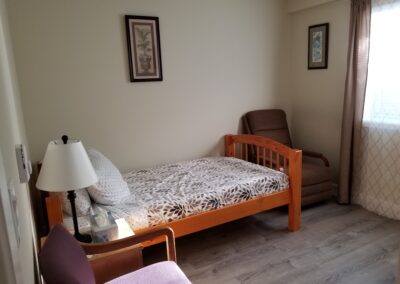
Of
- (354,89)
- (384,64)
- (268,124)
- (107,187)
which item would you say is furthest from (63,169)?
(384,64)

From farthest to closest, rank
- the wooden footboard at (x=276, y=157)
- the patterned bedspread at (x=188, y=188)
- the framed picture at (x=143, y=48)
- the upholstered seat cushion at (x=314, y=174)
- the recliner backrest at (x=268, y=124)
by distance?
the recliner backrest at (x=268, y=124) → the upholstered seat cushion at (x=314, y=174) → the framed picture at (x=143, y=48) → the wooden footboard at (x=276, y=157) → the patterned bedspread at (x=188, y=188)

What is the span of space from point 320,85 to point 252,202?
180 cm

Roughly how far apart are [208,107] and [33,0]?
1866 millimetres

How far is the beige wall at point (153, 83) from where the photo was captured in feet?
8.27

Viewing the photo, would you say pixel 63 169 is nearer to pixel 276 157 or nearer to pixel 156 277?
pixel 156 277

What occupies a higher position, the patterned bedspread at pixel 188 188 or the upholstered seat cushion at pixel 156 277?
the patterned bedspread at pixel 188 188

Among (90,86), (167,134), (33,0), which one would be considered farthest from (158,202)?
(33,0)

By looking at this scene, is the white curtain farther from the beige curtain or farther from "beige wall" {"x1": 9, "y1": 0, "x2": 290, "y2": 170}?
"beige wall" {"x1": 9, "y1": 0, "x2": 290, "y2": 170}

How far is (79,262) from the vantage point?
1171 mm

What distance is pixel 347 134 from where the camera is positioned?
120 inches

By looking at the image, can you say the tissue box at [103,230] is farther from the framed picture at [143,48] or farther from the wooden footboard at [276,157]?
the framed picture at [143,48]

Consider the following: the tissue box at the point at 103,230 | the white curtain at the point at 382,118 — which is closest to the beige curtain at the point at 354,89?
the white curtain at the point at 382,118

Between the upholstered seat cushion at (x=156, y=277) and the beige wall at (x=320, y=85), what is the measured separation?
2593 millimetres

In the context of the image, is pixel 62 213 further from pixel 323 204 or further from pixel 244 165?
pixel 323 204
